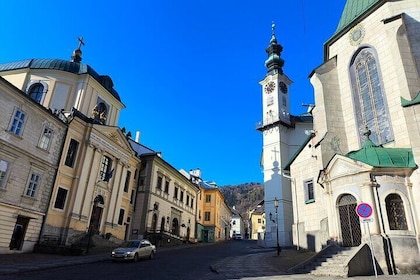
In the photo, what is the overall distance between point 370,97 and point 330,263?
1181 centimetres

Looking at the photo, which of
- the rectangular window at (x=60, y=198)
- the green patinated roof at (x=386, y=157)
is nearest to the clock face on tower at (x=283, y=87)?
the green patinated roof at (x=386, y=157)

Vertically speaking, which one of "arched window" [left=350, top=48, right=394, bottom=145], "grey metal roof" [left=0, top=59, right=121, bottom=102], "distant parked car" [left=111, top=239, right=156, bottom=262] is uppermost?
"grey metal roof" [left=0, top=59, right=121, bottom=102]

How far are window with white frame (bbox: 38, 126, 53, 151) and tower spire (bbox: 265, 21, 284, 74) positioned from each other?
35409 mm

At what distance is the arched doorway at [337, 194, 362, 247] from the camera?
1605cm

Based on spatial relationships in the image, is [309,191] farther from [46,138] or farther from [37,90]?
[37,90]

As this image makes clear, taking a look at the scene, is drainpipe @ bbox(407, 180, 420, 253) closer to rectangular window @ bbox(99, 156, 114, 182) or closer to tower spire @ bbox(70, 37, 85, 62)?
rectangular window @ bbox(99, 156, 114, 182)

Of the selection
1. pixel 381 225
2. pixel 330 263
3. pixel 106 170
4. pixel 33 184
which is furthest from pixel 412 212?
pixel 106 170

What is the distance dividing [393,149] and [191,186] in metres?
A: 35.2

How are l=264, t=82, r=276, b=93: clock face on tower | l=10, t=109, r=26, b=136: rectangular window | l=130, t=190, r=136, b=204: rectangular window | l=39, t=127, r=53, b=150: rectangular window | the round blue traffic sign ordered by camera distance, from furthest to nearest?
l=264, t=82, r=276, b=93: clock face on tower
l=130, t=190, r=136, b=204: rectangular window
l=39, t=127, r=53, b=150: rectangular window
l=10, t=109, r=26, b=136: rectangular window
the round blue traffic sign

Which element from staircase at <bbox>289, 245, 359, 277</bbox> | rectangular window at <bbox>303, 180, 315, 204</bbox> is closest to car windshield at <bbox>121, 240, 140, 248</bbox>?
staircase at <bbox>289, 245, 359, 277</bbox>

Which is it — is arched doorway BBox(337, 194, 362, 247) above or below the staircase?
above

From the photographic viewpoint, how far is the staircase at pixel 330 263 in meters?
13.0

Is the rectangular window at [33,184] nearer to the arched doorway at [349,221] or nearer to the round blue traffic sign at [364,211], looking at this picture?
the arched doorway at [349,221]

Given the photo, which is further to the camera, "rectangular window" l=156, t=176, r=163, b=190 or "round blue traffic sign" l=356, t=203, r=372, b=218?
"rectangular window" l=156, t=176, r=163, b=190
